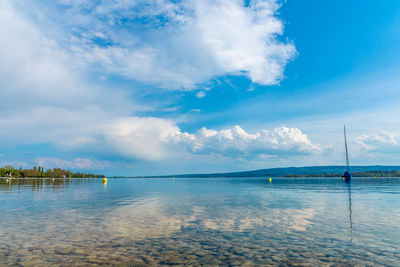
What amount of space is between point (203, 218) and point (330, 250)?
12.7 m

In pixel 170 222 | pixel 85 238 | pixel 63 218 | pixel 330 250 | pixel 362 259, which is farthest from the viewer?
pixel 63 218

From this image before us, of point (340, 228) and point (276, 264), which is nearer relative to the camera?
point (276, 264)

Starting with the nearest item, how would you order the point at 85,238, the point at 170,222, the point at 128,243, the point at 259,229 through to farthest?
the point at 128,243, the point at 85,238, the point at 259,229, the point at 170,222

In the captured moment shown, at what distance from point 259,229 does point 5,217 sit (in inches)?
944

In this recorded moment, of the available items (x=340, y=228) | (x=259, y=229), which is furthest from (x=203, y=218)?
(x=340, y=228)

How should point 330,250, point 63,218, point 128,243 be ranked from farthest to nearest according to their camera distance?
point 63,218, point 128,243, point 330,250

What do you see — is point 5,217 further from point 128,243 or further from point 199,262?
point 199,262

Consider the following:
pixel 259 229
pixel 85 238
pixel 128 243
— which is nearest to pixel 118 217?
pixel 85 238

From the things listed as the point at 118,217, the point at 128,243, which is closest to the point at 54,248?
the point at 128,243

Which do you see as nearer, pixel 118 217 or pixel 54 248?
pixel 54 248

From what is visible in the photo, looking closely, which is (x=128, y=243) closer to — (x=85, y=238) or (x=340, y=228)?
(x=85, y=238)

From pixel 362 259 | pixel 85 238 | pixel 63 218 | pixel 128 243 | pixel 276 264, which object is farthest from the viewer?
pixel 63 218

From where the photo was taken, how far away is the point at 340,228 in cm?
1939

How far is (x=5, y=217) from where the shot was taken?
940 inches
